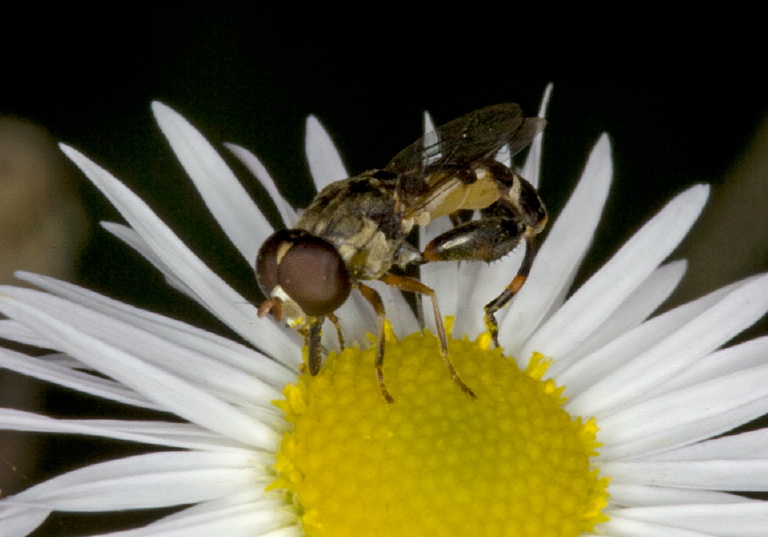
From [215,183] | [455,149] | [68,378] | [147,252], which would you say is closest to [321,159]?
[215,183]

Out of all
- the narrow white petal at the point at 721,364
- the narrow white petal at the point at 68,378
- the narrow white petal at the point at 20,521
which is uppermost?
the narrow white petal at the point at 68,378

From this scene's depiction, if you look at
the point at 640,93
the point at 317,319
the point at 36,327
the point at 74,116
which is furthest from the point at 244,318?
the point at 640,93

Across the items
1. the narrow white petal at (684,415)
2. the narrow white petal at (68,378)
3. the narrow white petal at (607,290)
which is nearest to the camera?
the narrow white petal at (68,378)

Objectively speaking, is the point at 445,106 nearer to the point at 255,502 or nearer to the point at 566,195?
the point at 566,195

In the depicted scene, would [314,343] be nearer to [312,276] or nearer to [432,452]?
[312,276]

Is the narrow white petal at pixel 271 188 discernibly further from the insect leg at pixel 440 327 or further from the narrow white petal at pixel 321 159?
the insect leg at pixel 440 327

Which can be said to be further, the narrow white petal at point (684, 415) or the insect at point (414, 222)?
the narrow white petal at point (684, 415)

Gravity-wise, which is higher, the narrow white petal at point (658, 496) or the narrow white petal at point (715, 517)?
the narrow white petal at point (658, 496)

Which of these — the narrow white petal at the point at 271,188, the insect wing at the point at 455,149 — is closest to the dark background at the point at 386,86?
the narrow white petal at the point at 271,188
